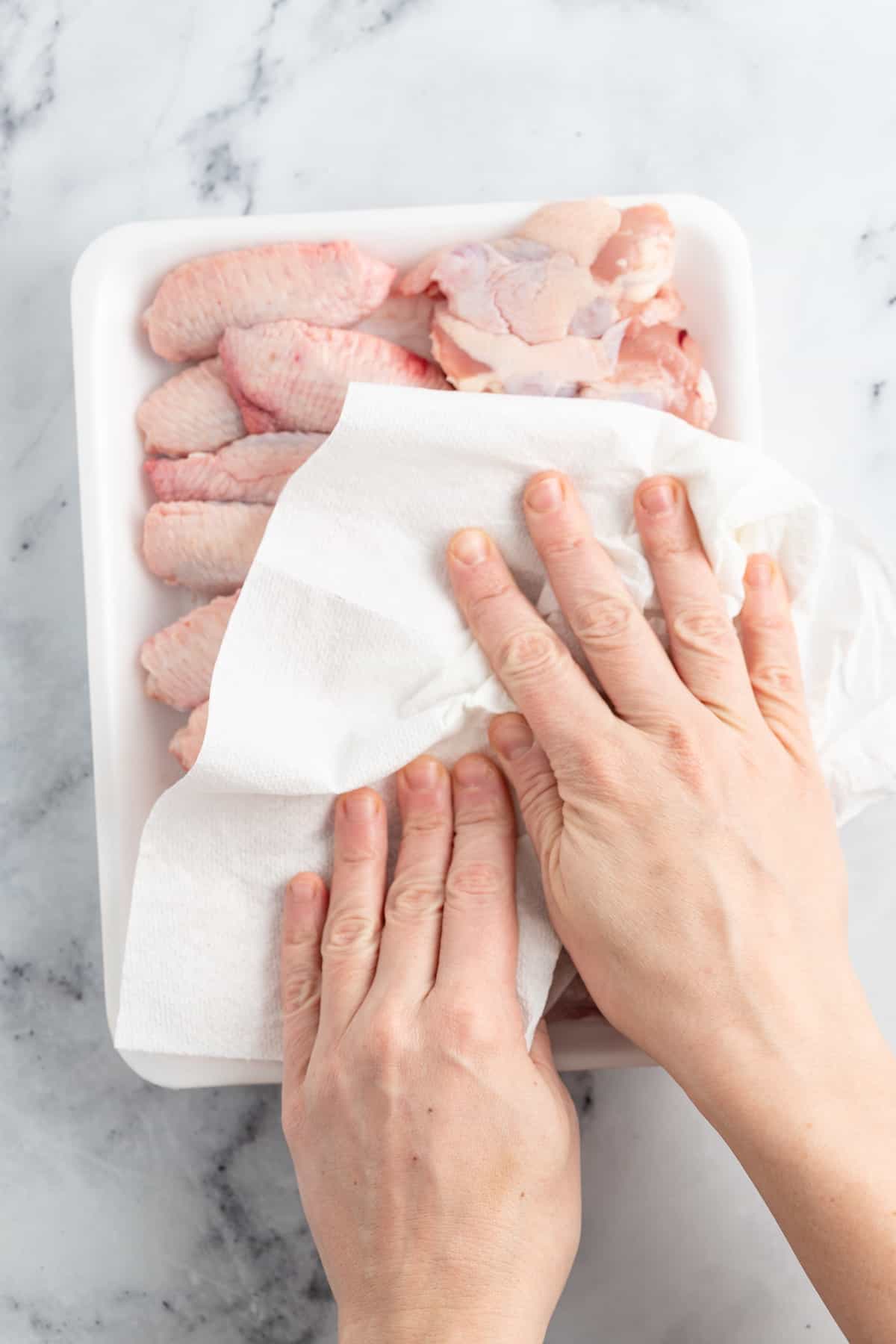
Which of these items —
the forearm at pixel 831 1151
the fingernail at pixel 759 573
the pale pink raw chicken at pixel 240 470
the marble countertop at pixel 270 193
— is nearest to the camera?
the forearm at pixel 831 1151

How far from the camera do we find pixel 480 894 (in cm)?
81

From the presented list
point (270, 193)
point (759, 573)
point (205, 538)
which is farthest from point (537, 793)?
point (270, 193)

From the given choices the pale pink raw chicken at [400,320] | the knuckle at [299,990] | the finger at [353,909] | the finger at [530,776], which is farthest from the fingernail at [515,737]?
the pale pink raw chicken at [400,320]

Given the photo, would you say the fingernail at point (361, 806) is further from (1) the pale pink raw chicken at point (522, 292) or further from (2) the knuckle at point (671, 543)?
(1) the pale pink raw chicken at point (522, 292)

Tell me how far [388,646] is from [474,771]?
0.11m

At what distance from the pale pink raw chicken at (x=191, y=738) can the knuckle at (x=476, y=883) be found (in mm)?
213

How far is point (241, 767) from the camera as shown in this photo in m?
0.80

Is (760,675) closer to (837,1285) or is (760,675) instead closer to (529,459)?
(529,459)

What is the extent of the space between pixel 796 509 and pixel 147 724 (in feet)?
1.69

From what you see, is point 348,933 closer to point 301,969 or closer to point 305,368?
point 301,969

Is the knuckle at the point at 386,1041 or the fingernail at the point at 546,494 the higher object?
the fingernail at the point at 546,494

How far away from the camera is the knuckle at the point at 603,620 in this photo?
779mm

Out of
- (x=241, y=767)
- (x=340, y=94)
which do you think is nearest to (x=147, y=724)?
(x=241, y=767)

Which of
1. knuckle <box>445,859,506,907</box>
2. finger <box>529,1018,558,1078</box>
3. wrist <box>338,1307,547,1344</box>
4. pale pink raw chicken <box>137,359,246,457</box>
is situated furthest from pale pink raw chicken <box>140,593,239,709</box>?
wrist <box>338,1307,547,1344</box>
